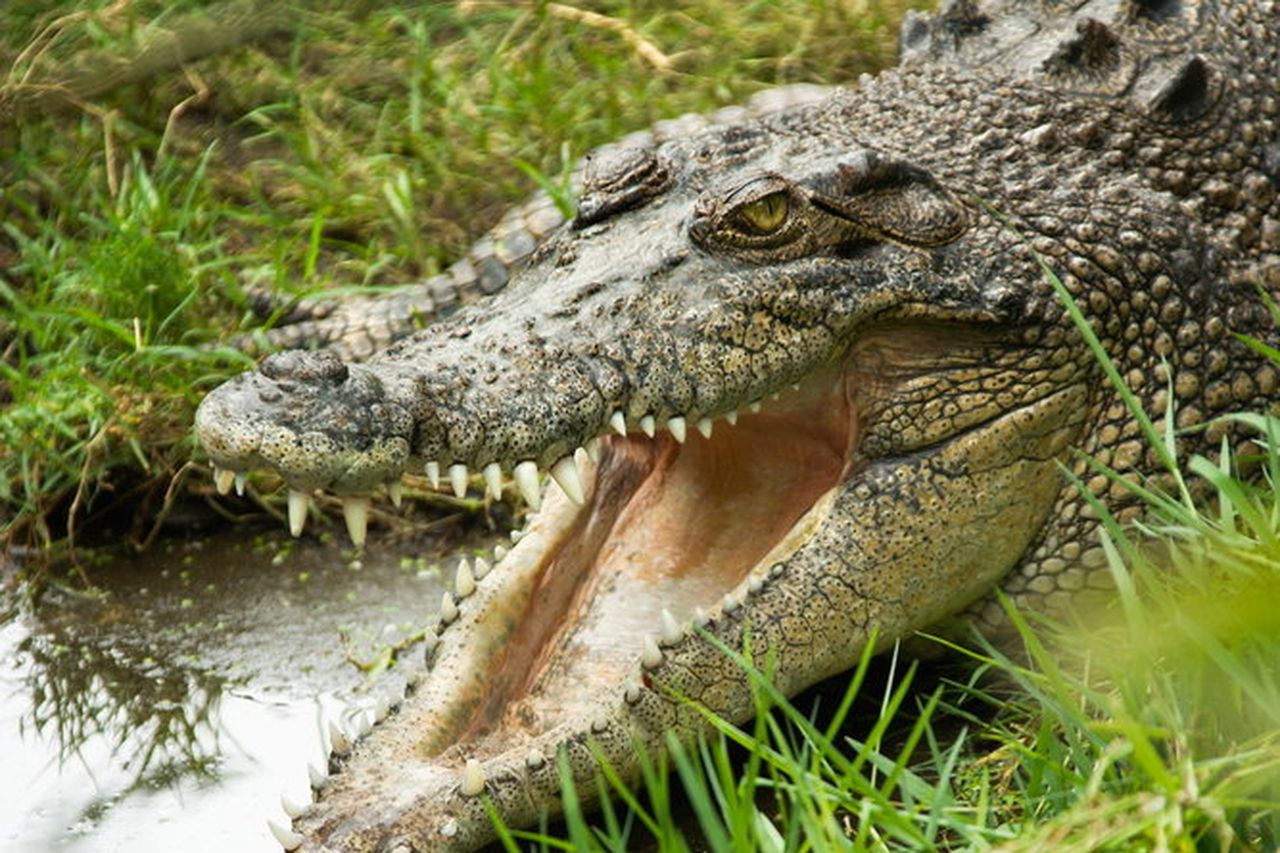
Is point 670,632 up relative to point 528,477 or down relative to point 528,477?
down

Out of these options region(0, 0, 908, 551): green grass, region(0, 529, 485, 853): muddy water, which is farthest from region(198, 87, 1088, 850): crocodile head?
region(0, 0, 908, 551): green grass

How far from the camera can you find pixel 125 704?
13.8ft

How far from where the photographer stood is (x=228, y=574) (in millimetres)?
4867

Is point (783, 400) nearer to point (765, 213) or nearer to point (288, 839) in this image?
point (765, 213)

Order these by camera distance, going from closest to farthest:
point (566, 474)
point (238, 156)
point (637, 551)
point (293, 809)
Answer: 1. point (293, 809)
2. point (566, 474)
3. point (637, 551)
4. point (238, 156)

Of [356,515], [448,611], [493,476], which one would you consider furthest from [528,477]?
[448,611]

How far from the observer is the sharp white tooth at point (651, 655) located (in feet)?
10.9

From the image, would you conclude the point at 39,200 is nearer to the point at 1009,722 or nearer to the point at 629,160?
the point at 629,160

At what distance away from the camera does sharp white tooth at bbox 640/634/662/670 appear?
3.32m

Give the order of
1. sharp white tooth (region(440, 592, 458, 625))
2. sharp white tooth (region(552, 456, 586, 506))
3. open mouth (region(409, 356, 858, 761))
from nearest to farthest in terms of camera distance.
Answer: sharp white tooth (region(552, 456, 586, 506)) → open mouth (region(409, 356, 858, 761)) → sharp white tooth (region(440, 592, 458, 625))

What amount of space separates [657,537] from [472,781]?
2.80ft

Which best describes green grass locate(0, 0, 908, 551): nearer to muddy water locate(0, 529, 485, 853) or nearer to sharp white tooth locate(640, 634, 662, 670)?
muddy water locate(0, 529, 485, 853)

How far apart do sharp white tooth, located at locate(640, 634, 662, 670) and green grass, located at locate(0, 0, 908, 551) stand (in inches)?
82.0

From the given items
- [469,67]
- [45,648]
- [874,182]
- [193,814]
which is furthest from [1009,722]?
[469,67]
